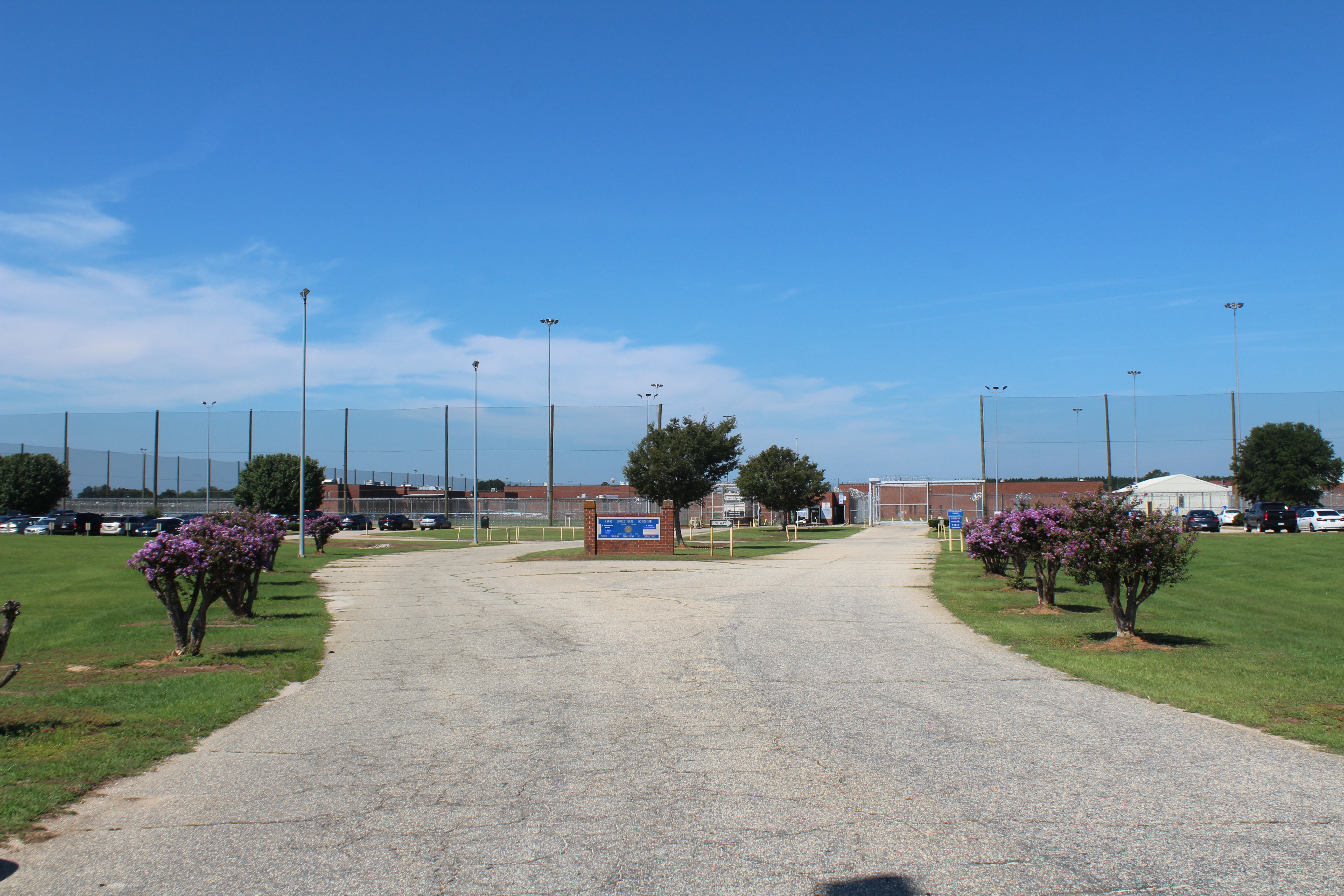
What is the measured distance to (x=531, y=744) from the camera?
6.82m

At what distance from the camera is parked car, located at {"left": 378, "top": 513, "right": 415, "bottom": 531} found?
241 feet

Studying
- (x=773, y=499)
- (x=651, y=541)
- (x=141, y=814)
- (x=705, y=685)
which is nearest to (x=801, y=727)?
(x=705, y=685)

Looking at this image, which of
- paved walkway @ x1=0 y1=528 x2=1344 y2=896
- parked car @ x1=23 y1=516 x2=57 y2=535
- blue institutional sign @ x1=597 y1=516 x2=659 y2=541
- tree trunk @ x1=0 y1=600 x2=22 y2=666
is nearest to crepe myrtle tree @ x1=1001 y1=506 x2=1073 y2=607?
paved walkway @ x1=0 y1=528 x2=1344 y2=896

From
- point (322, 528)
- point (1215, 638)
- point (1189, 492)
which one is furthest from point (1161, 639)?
point (1189, 492)

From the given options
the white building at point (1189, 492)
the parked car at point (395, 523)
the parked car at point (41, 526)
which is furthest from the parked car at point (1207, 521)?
the parked car at point (41, 526)

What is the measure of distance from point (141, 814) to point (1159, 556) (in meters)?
10.8

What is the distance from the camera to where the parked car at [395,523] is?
241 ft

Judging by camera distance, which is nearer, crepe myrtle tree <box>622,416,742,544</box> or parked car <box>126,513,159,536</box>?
crepe myrtle tree <box>622,416,742,544</box>

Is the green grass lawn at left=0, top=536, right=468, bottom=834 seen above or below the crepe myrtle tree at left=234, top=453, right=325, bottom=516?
below

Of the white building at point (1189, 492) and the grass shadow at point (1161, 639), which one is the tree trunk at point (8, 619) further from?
the white building at point (1189, 492)

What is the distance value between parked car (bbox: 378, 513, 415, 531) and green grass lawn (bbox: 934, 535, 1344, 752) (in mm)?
54725

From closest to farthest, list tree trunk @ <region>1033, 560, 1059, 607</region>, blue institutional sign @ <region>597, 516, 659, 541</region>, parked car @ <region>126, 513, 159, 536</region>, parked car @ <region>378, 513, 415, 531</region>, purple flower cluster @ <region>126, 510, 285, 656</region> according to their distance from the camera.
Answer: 1. purple flower cluster @ <region>126, 510, 285, 656</region>
2. tree trunk @ <region>1033, 560, 1059, 607</region>
3. blue institutional sign @ <region>597, 516, 659, 541</region>
4. parked car @ <region>126, 513, 159, 536</region>
5. parked car @ <region>378, 513, 415, 531</region>

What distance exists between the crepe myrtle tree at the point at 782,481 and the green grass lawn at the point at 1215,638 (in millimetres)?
38180

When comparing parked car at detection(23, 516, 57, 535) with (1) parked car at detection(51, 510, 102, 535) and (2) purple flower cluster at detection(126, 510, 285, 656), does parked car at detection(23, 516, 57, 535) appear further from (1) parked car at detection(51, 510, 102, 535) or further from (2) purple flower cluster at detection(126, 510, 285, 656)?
(2) purple flower cluster at detection(126, 510, 285, 656)
